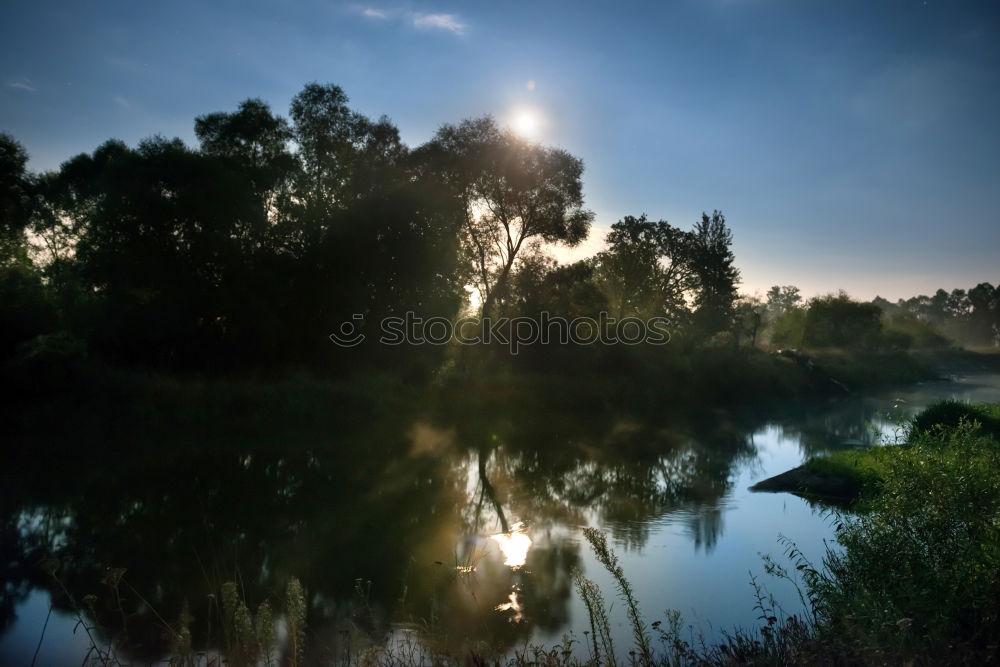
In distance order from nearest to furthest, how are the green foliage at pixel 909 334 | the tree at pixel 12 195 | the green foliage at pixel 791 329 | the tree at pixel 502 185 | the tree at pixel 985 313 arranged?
the tree at pixel 12 195 < the tree at pixel 502 185 < the green foliage at pixel 791 329 < the green foliage at pixel 909 334 < the tree at pixel 985 313

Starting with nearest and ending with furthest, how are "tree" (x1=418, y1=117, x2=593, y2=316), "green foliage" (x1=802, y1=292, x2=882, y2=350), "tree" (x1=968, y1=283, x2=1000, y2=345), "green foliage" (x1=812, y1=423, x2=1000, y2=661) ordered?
"green foliage" (x1=812, y1=423, x2=1000, y2=661), "tree" (x1=418, y1=117, x2=593, y2=316), "green foliage" (x1=802, y1=292, x2=882, y2=350), "tree" (x1=968, y1=283, x2=1000, y2=345)

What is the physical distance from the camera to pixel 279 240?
23.0m

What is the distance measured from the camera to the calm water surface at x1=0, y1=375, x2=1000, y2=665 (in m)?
7.48

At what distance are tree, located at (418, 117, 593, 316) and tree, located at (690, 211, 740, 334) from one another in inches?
969

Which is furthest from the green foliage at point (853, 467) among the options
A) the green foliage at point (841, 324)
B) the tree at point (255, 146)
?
the green foliage at point (841, 324)

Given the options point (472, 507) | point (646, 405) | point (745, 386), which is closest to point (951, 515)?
point (472, 507)

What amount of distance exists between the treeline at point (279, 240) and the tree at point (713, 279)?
56.9ft

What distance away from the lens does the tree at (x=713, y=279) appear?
2092 inches

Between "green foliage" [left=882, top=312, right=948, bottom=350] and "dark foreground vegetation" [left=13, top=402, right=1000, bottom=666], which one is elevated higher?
"green foliage" [left=882, top=312, right=948, bottom=350]

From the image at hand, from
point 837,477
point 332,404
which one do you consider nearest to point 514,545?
point 837,477

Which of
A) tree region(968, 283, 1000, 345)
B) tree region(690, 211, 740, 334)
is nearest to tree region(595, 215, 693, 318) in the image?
tree region(690, 211, 740, 334)

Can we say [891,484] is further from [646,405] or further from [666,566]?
[646,405]

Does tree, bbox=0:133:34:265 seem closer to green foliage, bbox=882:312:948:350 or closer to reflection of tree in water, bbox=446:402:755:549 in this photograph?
reflection of tree in water, bbox=446:402:755:549

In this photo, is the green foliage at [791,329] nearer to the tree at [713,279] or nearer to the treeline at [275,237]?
the tree at [713,279]
